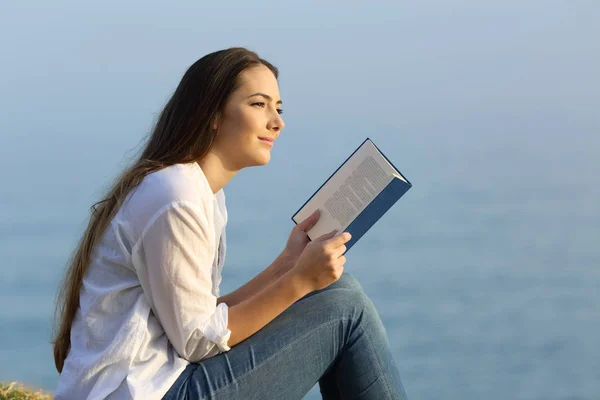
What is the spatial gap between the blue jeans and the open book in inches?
6.3

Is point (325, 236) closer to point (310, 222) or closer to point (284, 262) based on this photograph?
point (310, 222)

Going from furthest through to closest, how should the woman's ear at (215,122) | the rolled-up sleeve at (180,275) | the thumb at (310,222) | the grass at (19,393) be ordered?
1. the grass at (19,393)
2. the thumb at (310,222)
3. the woman's ear at (215,122)
4. the rolled-up sleeve at (180,275)

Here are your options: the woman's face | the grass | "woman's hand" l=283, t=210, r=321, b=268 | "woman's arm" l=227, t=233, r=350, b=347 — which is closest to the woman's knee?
"woman's arm" l=227, t=233, r=350, b=347

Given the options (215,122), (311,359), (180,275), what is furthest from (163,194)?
(311,359)

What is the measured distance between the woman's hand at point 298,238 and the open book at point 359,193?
20 millimetres

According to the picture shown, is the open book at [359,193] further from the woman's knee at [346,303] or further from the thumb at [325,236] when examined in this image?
the woman's knee at [346,303]

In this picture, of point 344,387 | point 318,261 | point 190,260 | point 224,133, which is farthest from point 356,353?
point 224,133

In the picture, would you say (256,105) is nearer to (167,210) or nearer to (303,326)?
(167,210)

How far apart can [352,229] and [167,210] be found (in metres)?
0.42

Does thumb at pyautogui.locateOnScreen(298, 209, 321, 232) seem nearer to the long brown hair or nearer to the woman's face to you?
the woman's face

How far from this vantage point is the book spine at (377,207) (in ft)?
6.48

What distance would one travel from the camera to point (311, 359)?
6.59ft

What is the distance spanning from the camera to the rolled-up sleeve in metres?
1.86

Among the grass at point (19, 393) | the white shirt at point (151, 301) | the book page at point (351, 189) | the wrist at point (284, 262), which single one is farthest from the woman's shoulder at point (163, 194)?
the grass at point (19, 393)
